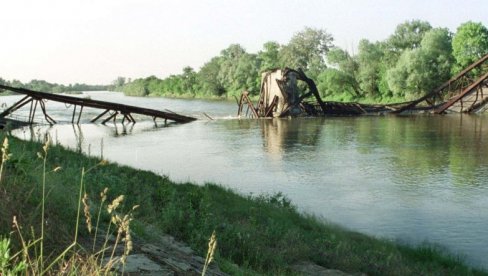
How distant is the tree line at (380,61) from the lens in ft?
222

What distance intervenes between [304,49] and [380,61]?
117ft

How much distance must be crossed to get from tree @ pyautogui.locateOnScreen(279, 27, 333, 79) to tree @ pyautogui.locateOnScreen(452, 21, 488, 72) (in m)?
43.6

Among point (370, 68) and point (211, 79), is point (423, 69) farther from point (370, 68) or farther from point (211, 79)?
point (211, 79)

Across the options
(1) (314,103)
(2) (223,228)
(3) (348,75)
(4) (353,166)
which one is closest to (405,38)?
(3) (348,75)

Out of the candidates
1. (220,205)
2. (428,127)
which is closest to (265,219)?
(220,205)

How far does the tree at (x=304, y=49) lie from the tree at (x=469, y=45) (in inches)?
1716

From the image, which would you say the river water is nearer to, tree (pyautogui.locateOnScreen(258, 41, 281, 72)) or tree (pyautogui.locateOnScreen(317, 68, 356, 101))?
tree (pyautogui.locateOnScreen(317, 68, 356, 101))

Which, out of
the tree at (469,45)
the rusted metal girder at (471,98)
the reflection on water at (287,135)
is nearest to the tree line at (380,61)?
the tree at (469,45)

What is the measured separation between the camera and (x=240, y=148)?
2944 centimetres

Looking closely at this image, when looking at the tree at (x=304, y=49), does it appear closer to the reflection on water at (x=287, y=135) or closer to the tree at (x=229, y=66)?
the tree at (x=229, y=66)

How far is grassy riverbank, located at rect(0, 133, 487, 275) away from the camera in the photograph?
4824 mm

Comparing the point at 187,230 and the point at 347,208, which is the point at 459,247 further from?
the point at 187,230

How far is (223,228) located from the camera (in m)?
8.60

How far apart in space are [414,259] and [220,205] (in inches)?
188
